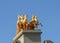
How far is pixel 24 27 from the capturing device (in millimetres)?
21938

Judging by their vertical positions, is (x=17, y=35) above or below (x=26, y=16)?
below

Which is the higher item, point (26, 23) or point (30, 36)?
point (26, 23)

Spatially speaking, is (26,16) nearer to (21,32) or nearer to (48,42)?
(21,32)

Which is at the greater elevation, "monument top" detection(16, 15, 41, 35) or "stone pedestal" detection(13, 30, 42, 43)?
"monument top" detection(16, 15, 41, 35)

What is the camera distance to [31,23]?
72.0ft

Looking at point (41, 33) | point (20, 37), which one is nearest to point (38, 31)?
point (41, 33)

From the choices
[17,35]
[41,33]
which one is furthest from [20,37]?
[41,33]

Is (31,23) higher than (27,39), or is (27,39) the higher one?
(31,23)

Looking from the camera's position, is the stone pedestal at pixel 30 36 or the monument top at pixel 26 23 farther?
the monument top at pixel 26 23

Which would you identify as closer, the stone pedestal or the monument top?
the stone pedestal

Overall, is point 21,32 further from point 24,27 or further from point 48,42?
point 48,42

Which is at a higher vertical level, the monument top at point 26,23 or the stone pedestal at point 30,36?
the monument top at point 26,23

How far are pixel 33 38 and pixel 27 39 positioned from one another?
52 centimetres

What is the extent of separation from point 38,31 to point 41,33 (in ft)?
1.01
